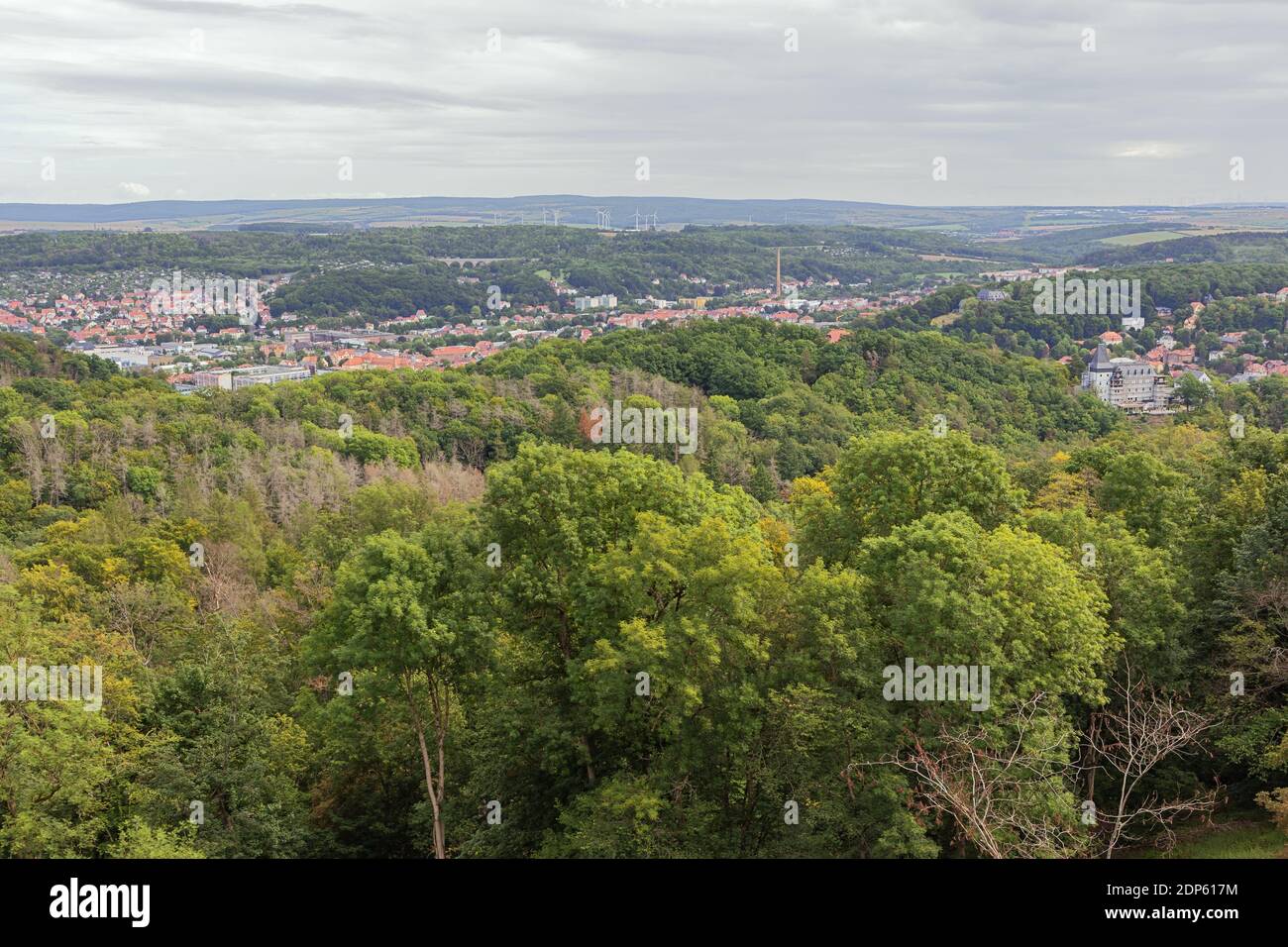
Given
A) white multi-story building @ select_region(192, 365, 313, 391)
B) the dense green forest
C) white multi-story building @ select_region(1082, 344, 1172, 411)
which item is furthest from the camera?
white multi-story building @ select_region(192, 365, 313, 391)

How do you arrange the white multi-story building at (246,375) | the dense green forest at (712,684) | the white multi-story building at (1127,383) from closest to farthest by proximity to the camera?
the dense green forest at (712,684), the white multi-story building at (1127,383), the white multi-story building at (246,375)

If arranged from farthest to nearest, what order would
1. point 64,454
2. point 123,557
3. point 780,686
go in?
point 64,454
point 123,557
point 780,686

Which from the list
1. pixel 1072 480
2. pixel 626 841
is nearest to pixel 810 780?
pixel 626 841

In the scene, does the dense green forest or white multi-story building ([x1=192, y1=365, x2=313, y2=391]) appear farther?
white multi-story building ([x1=192, y1=365, x2=313, y2=391])

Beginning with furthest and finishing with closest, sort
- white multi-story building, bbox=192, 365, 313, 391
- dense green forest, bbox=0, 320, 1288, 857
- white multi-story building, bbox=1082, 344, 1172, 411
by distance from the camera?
white multi-story building, bbox=192, 365, 313, 391
white multi-story building, bbox=1082, 344, 1172, 411
dense green forest, bbox=0, 320, 1288, 857

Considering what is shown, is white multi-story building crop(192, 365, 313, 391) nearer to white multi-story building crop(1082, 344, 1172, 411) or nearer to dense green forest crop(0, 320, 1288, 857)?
white multi-story building crop(1082, 344, 1172, 411)

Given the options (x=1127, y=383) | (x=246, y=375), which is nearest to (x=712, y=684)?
(x=1127, y=383)

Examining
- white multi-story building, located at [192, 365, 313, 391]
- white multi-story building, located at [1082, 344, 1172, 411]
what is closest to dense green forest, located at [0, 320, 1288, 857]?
white multi-story building, located at [1082, 344, 1172, 411]

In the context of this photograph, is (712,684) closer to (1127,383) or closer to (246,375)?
(1127,383)

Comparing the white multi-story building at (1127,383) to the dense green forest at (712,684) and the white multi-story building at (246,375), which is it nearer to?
the dense green forest at (712,684)

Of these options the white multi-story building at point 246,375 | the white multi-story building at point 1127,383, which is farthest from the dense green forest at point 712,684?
the white multi-story building at point 246,375
